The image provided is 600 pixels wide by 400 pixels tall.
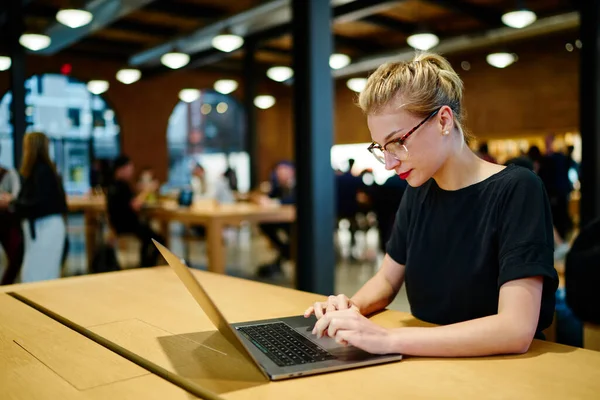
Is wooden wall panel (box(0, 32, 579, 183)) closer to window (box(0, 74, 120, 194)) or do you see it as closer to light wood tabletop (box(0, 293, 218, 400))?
window (box(0, 74, 120, 194))

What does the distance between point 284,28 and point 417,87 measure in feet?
28.1

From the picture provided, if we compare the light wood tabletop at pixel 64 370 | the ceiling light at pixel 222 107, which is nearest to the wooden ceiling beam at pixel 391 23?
the ceiling light at pixel 222 107

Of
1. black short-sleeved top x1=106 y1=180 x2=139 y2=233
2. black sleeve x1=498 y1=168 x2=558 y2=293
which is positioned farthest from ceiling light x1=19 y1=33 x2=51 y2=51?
black sleeve x1=498 y1=168 x2=558 y2=293

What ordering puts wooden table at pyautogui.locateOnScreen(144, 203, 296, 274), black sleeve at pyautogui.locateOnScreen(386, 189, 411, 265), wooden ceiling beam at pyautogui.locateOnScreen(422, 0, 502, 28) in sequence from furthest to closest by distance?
wooden ceiling beam at pyautogui.locateOnScreen(422, 0, 502, 28) < wooden table at pyautogui.locateOnScreen(144, 203, 296, 274) < black sleeve at pyautogui.locateOnScreen(386, 189, 411, 265)

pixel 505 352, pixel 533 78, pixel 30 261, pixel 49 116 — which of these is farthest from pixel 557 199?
pixel 49 116

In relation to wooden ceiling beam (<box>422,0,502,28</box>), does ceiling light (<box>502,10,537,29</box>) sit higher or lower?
lower

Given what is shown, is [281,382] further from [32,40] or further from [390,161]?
[32,40]

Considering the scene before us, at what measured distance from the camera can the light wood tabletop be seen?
1.04 m

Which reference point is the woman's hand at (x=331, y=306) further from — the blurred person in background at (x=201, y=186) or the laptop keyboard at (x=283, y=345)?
the blurred person in background at (x=201, y=186)

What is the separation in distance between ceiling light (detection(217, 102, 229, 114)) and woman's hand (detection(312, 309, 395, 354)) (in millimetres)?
14633

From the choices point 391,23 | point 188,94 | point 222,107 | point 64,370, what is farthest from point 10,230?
point 222,107

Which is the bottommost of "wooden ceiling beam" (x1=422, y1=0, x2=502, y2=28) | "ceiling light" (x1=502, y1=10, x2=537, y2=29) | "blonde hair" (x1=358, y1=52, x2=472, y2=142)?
"blonde hair" (x1=358, y1=52, x2=472, y2=142)

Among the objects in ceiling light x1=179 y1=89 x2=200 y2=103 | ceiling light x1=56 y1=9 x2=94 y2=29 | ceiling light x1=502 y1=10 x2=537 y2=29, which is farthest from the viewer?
ceiling light x1=179 y1=89 x2=200 y2=103

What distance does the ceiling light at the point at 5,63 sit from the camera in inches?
266
